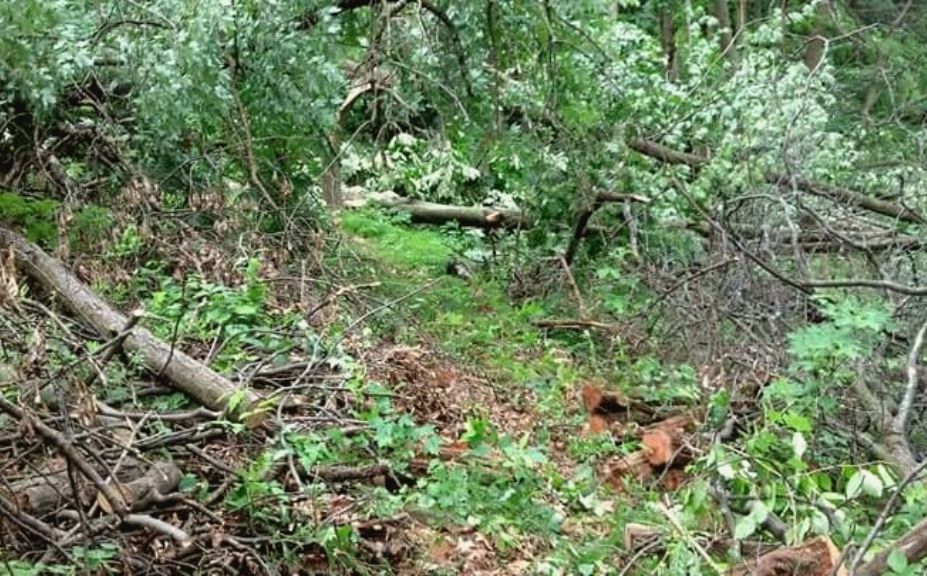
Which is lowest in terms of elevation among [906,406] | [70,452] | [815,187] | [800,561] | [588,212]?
[588,212]

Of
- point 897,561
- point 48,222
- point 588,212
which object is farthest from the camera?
point 588,212

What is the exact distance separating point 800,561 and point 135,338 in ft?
9.97

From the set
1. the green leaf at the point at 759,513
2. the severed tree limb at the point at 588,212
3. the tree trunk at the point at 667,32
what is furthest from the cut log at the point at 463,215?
the green leaf at the point at 759,513

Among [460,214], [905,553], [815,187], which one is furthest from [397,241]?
[905,553]

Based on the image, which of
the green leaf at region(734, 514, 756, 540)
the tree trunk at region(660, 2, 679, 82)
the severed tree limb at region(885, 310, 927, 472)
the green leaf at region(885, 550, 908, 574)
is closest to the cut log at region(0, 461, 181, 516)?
the green leaf at region(734, 514, 756, 540)

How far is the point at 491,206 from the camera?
9.55 metres

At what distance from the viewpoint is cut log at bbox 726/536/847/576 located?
3.04 meters

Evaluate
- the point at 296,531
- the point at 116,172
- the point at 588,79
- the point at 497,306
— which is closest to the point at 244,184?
the point at 116,172

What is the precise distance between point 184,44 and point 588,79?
2.97 m

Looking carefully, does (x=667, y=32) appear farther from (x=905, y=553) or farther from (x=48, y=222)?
(x=905, y=553)

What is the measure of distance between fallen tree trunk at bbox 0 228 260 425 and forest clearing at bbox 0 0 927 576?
17 mm

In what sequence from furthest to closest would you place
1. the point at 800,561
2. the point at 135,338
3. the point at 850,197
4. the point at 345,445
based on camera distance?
the point at 850,197, the point at 135,338, the point at 345,445, the point at 800,561

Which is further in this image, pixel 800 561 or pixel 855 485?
pixel 800 561

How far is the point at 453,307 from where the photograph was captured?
716 cm
